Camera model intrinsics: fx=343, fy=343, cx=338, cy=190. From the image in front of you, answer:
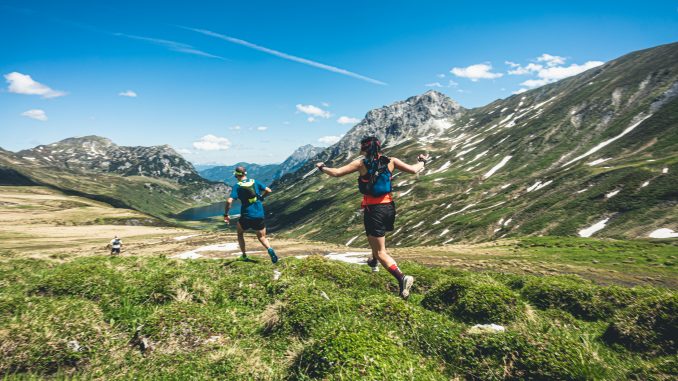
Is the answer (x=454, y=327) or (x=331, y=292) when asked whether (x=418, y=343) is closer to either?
(x=454, y=327)

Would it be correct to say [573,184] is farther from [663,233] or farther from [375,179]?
[375,179]

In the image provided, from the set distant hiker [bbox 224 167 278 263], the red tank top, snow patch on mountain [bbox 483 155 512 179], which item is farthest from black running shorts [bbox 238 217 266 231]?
snow patch on mountain [bbox 483 155 512 179]

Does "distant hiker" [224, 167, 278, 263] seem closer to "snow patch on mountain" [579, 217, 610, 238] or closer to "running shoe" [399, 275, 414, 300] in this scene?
"running shoe" [399, 275, 414, 300]

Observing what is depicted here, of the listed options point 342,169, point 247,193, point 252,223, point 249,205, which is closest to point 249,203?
point 249,205

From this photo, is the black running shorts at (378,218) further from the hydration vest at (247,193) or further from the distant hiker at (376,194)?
the hydration vest at (247,193)

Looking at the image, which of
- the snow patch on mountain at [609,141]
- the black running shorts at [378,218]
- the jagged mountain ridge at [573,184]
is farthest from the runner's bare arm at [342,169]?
the snow patch on mountain at [609,141]

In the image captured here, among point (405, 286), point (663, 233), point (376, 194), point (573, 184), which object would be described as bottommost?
point (663, 233)

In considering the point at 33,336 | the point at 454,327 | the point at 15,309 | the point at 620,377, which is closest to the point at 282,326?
the point at 454,327

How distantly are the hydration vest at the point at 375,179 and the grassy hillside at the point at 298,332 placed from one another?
3046 millimetres

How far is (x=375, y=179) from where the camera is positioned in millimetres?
10375

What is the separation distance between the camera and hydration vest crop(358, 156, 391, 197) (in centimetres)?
1032

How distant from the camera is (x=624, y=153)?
441 ft

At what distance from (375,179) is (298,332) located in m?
5.15

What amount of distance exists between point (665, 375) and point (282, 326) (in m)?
6.24
